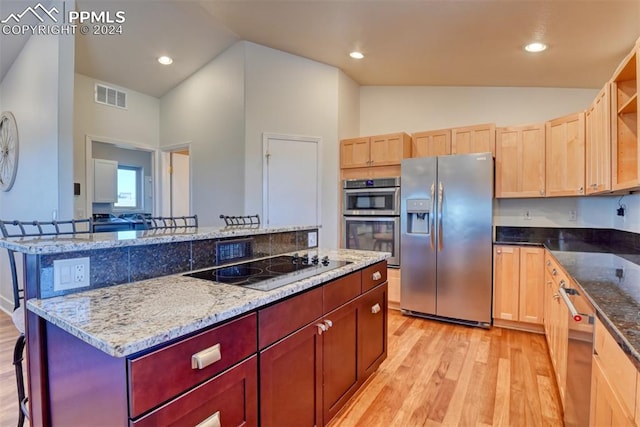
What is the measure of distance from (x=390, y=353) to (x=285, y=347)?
1674mm

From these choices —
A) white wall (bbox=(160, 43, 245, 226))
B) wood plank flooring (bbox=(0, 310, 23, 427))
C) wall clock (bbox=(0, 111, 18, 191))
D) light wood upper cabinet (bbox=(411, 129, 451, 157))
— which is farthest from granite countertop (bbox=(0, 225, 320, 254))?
wall clock (bbox=(0, 111, 18, 191))

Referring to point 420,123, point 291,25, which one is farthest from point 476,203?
point 291,25

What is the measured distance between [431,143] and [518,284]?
1.74 metres

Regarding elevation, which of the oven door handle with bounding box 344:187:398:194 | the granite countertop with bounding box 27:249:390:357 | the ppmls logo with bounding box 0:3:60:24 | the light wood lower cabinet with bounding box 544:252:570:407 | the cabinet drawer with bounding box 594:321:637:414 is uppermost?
the ppmls logo with bounding box 0:3:60:24

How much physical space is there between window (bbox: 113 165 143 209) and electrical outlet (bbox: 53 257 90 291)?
664 centimetres

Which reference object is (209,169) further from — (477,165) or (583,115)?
(583,115)

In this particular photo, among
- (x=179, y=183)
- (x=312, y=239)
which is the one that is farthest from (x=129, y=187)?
(x=312, y=239)

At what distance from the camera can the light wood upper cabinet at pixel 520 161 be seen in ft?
10.7

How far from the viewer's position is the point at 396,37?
10.1ft

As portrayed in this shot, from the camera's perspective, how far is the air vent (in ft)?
14.5

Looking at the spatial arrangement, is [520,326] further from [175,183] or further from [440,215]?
[175,183]

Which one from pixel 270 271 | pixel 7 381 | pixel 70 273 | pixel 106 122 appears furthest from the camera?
pixel 106 122

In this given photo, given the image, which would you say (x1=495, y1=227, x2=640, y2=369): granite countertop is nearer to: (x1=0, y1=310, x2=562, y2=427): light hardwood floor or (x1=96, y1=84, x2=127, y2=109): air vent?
(x1=0, y1=310, x2=562, y2=427): light hardwood floor

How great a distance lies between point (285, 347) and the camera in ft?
4.47
